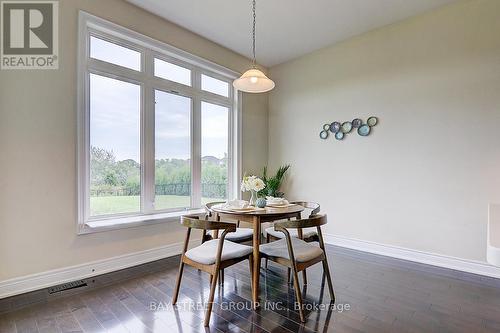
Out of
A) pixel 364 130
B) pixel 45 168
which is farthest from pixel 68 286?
pixel 364 130

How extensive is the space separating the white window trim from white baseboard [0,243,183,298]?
1.19 ft

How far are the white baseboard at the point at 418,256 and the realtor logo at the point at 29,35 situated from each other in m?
4.18

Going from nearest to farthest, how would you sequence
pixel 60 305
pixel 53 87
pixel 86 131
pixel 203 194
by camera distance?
1. pixel 60 305
2. pixel 53 87
3. pixel 86 131
4. pixel 203 194

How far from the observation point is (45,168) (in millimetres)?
2488

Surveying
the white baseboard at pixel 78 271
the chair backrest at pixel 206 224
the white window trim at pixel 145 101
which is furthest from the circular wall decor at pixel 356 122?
the white baseboard at pixel 78 271

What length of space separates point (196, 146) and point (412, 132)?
2.93 meters

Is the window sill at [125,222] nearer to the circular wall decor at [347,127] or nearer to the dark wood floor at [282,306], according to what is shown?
the dark wood floor at [282,306]

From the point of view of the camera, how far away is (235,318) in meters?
2.03

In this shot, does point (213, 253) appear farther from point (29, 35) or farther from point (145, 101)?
Result: point (29, 35)

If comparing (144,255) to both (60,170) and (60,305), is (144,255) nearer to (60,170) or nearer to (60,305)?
(60,305)

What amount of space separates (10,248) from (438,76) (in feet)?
15.9

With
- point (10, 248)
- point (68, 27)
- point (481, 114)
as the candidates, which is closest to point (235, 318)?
point (10, 248)

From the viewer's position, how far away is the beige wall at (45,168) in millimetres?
2305

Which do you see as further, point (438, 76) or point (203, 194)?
point (203, 194)
